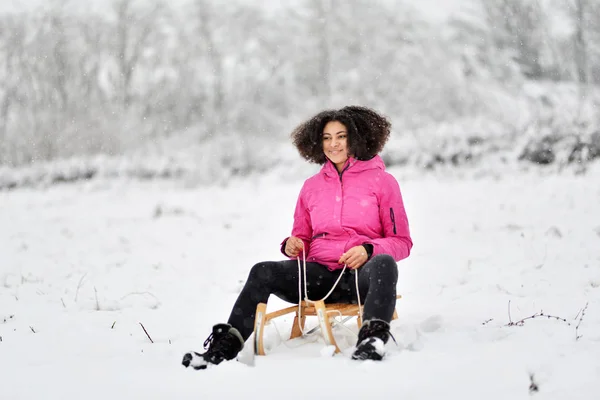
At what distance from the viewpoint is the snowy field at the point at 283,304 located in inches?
78.3

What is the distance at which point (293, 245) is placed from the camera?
2758 mm

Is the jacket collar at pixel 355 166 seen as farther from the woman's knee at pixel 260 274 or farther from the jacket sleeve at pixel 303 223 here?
the woman's knee at pixel 260 274

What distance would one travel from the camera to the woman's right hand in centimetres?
276

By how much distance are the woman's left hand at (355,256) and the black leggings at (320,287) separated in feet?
0.13

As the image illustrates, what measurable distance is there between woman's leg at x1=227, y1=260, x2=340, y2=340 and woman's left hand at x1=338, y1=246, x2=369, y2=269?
25 cm

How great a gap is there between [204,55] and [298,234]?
18589 millimetres

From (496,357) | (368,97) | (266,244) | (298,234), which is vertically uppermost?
(368,97)

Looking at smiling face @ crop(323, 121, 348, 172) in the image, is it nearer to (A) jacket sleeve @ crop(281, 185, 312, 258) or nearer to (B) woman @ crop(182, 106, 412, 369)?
(B) woman @ crop(182, 106, 412, 369)

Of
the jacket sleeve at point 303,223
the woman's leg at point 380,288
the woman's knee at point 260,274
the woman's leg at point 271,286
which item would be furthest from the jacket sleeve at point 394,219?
the woman's knee at point 260,274

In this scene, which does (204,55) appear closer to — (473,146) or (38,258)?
(473,146)

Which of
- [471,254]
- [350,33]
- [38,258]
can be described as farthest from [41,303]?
[350,33]

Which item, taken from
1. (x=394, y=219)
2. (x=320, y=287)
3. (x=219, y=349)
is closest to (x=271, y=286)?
(x=320, y=287)

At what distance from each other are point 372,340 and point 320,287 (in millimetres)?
590

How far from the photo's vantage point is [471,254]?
5117 mm
